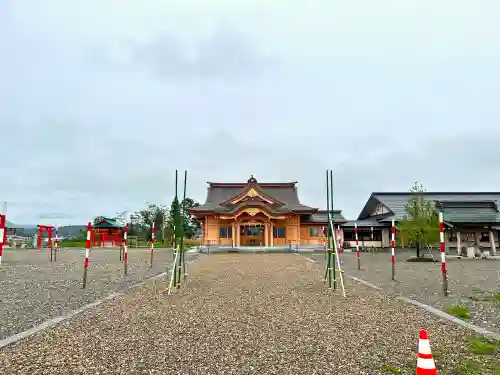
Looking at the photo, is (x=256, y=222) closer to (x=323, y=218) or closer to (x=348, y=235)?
(x=348, y=235)

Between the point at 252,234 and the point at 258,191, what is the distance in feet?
12.7

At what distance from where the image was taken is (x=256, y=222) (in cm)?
3591

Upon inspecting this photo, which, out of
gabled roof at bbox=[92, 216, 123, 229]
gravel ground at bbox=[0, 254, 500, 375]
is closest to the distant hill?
gabled roof at bbox=[92, 216, 123, 229]

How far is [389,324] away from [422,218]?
60.9 ft

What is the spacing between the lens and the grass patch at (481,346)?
13.9ft

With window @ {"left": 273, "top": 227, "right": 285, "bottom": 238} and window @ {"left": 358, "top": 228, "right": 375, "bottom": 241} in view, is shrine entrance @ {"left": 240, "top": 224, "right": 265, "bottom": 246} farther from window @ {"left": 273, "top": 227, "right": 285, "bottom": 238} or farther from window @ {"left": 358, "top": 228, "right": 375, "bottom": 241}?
window @ {"left": 358, "top": 228, "right": 375, "bottom": 241}

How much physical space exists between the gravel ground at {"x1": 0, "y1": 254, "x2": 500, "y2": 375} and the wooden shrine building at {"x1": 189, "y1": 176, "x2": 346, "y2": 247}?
27.0m

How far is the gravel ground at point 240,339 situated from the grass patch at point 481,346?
99 mm

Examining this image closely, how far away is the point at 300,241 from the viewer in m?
37.3

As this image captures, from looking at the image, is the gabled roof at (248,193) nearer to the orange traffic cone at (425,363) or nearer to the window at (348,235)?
the window at (348,235)

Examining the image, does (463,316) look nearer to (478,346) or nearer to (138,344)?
(478,346)

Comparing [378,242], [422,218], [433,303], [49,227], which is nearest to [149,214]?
[49,227]

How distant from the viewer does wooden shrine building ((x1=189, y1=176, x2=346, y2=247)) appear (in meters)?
34.8

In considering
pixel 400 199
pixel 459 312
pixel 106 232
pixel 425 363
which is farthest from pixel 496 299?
pixel 106 232
